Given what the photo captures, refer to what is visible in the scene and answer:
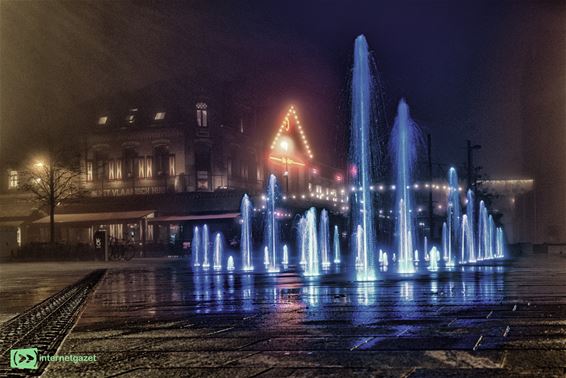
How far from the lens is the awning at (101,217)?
Answer: 55125 millimetres

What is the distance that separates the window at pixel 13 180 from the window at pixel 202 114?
1850 centimetres

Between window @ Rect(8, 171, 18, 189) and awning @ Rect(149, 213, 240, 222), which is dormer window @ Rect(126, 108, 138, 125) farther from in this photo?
window @ Rect(8, 171, 18, 189)

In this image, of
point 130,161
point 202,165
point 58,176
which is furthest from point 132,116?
point 58,176

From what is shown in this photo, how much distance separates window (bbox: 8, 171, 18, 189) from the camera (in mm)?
64438

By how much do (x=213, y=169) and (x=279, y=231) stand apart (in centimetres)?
724

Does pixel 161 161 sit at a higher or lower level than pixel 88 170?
higher

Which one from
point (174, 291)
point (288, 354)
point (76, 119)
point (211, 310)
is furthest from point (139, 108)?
point (288, 354)

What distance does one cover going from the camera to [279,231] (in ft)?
181

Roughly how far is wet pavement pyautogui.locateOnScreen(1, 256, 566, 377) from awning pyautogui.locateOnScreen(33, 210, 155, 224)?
41.1 meters

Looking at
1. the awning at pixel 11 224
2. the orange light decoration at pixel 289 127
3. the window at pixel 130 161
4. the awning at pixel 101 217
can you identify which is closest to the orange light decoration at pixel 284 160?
the orange light decoration at pixel 289 127

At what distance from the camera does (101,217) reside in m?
56.6

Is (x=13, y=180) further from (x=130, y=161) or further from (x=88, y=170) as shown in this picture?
(x=130, y=161)

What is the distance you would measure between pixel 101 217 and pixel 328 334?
166 ft

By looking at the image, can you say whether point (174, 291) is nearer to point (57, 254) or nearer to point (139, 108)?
point (57, 254)
